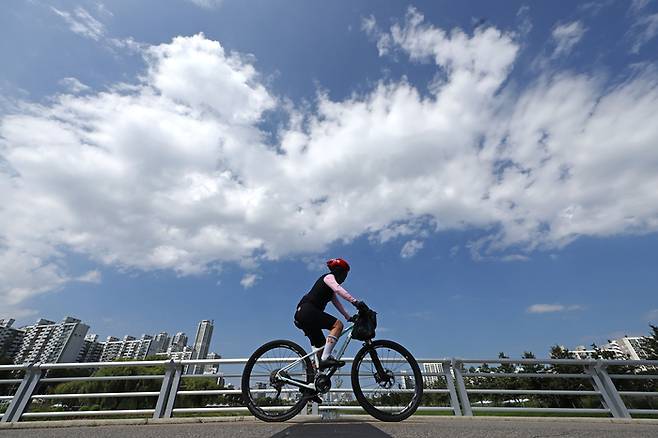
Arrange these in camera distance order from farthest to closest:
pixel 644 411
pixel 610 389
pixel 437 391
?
pixel 610 389
pixel 437 391
pixel 644 411

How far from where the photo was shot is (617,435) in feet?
11.1

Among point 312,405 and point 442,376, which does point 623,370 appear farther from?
point 312,405

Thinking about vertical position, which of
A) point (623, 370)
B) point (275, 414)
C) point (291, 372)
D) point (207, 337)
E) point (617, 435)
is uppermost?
point (207, 337)

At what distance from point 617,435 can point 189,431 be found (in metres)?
4.83

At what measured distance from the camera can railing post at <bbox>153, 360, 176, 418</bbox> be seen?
17.6 ft

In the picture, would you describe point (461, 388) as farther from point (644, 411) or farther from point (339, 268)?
point (339, 268)

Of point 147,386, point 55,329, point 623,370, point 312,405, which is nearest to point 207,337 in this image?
point 55,329

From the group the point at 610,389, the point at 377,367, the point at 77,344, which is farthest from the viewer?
the point at 77,344

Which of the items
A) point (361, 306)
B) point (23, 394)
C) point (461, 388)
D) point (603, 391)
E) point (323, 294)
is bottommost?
point (603, 391)

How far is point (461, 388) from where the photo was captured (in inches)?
226

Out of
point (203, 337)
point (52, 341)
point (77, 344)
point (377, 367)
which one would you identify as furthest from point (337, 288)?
point (52, 341)

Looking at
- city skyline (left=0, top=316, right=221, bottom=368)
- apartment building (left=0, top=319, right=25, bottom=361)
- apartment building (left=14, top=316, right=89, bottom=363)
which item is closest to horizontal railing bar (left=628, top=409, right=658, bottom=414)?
city skyline (left=0, top=316, right=221, bottom=368)

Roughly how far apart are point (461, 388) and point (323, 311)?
353 centimetres

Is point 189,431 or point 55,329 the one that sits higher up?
point 55,329
